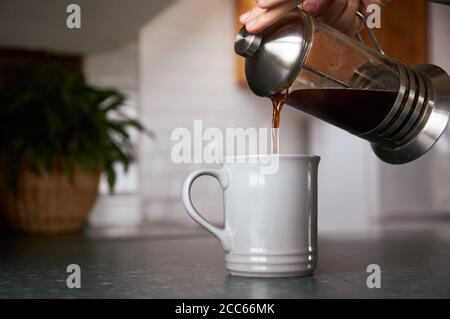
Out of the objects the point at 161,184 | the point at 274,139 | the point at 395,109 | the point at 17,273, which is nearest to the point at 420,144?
the point at 395,109


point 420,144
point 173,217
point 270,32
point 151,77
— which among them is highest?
point 151,77

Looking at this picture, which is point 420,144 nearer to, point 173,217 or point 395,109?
point 395,109

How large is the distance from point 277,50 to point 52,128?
923mm

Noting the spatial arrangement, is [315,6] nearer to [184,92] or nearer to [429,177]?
[184,92]

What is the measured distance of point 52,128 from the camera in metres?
1.36

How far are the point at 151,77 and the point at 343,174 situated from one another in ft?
2.74

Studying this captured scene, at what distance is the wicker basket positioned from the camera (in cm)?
139

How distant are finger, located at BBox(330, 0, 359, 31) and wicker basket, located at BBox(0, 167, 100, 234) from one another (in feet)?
2.89

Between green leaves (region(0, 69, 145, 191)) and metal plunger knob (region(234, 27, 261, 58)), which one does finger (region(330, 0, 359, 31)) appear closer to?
metal plunger knob (region(234, 27, 261, 58))

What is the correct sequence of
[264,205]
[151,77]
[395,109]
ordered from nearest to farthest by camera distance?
[264,205] < [395,109] < [151,77]

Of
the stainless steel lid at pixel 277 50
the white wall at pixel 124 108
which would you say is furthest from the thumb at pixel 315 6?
the white wall at pixel 124 108

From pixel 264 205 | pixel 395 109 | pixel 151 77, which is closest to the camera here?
pixel 264 205

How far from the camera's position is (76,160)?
1.40 meters

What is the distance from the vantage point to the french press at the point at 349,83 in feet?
1.83
